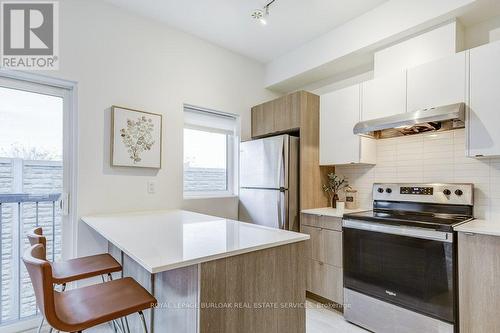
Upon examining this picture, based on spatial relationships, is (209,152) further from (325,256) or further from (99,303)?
(99,303)

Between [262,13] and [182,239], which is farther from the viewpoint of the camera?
[262,13]

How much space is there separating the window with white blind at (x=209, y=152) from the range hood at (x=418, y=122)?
1567 mm

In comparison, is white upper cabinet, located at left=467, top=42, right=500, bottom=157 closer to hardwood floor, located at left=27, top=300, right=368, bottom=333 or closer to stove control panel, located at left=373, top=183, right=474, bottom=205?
stove control panel, located at left=373, top=183, right=474, bottom=205

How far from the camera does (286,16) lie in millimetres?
2594

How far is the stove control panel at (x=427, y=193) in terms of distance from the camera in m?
2.11

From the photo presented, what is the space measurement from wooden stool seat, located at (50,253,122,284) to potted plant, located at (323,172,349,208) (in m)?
2.21

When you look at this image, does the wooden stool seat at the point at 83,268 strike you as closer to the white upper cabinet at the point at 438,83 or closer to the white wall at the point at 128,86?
the white wall at the point at 128,86

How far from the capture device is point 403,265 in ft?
6.54

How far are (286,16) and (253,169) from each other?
162 centimetres

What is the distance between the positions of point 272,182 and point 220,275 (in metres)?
1.85

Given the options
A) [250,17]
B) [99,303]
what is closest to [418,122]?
[250,17]

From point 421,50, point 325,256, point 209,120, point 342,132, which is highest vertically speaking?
point 421,50

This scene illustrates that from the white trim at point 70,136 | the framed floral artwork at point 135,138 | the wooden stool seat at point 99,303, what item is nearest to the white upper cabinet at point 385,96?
the framed floral artwork at point 135,138

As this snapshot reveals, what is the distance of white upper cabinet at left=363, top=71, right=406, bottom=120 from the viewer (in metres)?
2.31
